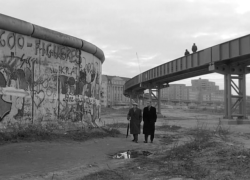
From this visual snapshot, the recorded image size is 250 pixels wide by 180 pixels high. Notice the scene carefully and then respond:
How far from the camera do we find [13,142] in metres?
8.70

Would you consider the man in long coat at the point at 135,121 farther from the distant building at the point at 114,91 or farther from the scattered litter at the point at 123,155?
the distant building at the point at 114,91

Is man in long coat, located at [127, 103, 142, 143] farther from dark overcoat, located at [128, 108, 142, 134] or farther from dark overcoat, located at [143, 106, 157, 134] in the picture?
dark overcoat, located at [143, 106, 157, 134]

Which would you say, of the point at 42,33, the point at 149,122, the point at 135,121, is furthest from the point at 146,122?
the point at 42,33

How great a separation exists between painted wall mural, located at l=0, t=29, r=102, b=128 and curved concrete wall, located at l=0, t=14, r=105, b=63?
0.17 metres

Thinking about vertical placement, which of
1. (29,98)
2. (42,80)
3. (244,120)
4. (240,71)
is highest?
(240,71)

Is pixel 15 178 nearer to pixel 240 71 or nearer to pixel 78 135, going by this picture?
pixel 78 135

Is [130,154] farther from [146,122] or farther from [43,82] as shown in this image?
[43,82]

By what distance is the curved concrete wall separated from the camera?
29.3ft

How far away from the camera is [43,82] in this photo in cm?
1021

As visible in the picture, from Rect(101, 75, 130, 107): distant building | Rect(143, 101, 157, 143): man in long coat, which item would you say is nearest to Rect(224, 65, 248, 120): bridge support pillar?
Rect(143, 101, 157, 143): man in long coat

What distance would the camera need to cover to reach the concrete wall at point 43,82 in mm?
9117

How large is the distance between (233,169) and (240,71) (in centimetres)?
1998

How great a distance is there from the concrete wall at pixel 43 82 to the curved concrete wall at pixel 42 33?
15 centimetres

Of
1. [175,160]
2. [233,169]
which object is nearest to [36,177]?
[175,160]
